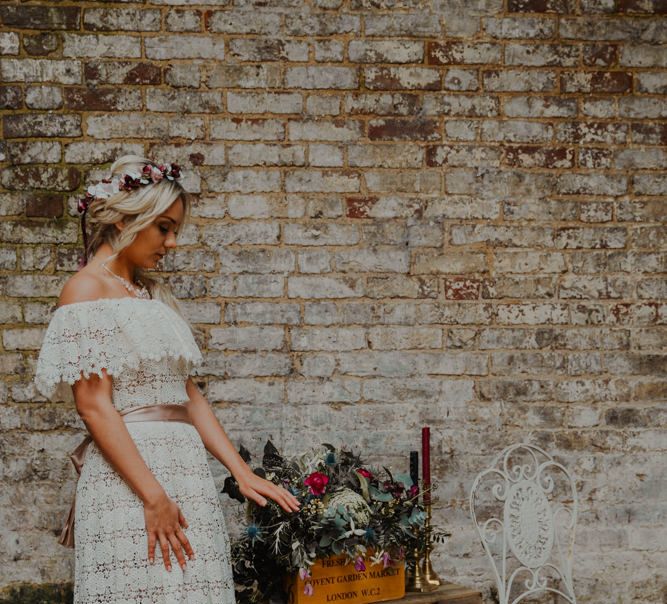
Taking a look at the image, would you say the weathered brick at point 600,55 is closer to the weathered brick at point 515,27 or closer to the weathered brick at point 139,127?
the weathered brick at point 515,27

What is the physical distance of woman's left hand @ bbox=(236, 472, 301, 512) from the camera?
9.36ft

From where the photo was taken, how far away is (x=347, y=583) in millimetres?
3107

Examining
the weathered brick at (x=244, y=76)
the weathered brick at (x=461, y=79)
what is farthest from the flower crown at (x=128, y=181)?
the weathered brick at (x=461, y=79)

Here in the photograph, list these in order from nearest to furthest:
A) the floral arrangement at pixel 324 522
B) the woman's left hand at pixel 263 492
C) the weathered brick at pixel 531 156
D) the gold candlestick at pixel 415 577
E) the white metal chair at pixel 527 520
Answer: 1. the woman's left hand at pixel 263 492
2. the floral arrangement at pixel 324 522
3. the gold candlestick at pixel 415 577
4. the white metal chair at pixel 527 520
5. the weathered brick at pixel 531 156

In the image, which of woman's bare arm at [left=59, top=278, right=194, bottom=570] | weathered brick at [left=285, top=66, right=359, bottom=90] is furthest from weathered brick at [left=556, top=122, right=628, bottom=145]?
woman's bare arm at [left=59, top=278, right=194, bottom=570]

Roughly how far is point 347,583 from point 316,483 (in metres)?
0.39

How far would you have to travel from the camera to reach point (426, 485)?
3.42 meters

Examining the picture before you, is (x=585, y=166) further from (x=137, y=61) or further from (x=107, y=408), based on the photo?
(x=107, y=408)

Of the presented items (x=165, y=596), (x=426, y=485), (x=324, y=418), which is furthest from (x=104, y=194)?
(x=324, y=418)

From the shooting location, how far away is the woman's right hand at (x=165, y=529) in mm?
2516

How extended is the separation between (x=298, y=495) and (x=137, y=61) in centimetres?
228

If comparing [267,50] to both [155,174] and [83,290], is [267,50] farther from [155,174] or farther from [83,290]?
[83,290]

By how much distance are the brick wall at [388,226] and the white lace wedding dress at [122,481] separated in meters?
1.55

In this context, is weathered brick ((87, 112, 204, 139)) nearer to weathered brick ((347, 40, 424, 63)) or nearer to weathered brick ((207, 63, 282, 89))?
weathered brick ((207, 63, 282, 89))
